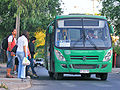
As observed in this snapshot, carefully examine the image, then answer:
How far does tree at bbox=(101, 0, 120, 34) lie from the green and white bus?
14754 millimetres

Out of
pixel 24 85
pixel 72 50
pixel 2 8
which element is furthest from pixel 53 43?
pixel 2 8

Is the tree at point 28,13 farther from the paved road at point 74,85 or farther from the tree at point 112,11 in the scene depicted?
the paved road at point 74,85

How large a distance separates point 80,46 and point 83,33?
2.20 feet

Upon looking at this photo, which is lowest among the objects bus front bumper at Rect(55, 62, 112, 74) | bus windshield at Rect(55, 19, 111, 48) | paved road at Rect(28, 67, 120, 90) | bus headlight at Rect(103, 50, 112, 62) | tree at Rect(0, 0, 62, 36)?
paved road at Rect(28, 67, 120, 90)

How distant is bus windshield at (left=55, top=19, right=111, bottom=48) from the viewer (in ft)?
54.1

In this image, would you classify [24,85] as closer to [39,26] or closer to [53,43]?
[53,43]

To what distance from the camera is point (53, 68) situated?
54.6 ft

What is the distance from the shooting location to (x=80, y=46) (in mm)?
Result: 16422

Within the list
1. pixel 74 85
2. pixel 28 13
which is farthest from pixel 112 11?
pixel 74 85

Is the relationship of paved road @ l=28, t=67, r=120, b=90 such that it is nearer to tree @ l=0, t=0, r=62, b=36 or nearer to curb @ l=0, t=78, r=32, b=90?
curb @ l=0, t=78, r=32, b=90

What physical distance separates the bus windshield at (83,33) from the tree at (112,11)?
14.6m

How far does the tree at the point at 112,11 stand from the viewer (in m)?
31.8

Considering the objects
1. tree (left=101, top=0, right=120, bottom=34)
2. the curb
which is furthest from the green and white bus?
tree (left=101, top=0, right=120, bottom=34)

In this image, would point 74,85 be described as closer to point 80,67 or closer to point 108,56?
point 80,67
